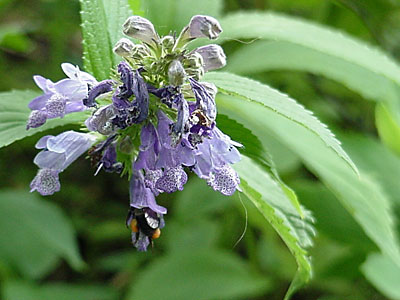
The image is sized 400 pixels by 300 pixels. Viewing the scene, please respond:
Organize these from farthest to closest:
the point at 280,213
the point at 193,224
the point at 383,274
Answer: the point at 193,224, the point at 383,274, the point at 280,213

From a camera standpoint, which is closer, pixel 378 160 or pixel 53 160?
pixel 53 160

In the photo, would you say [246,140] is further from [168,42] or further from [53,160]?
[53,160]

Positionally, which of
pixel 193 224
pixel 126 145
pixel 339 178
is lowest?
pixel 193 224

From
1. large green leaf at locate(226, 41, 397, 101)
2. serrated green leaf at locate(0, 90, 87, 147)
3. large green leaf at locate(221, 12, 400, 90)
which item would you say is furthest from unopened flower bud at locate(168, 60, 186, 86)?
large green leaf at locate(226, 41, 397, 101)

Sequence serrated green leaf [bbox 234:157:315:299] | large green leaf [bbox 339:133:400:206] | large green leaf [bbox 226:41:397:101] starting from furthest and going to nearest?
large green leaf [bbox 339:133:400:206], large green leaf [bbox 226:41:397:101], serrated green leaf [bbox 234:157:315:299]

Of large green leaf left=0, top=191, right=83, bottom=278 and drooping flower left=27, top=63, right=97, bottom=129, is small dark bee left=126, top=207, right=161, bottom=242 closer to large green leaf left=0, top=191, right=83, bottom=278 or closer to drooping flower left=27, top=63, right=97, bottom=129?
drooping flower left=27, top=63, right=97, bottom=129

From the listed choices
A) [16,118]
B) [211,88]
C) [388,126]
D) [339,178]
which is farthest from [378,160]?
[16,118]

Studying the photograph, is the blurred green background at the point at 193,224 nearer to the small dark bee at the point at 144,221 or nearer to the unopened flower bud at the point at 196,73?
the unopened flower bud at the point at 196,73

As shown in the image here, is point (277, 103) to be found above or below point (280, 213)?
above
